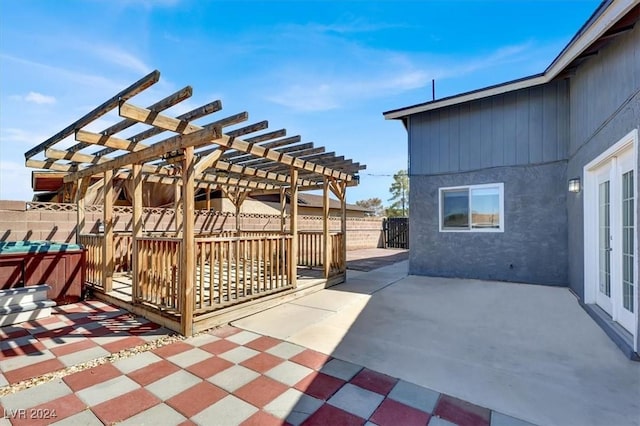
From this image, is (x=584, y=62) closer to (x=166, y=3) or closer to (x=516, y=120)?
(x=516, y=120)

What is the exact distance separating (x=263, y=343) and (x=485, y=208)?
5890 millimetres

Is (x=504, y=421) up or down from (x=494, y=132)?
down

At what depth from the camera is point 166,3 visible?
4969 mm

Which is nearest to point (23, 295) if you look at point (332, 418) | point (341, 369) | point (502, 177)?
point (341, 369)

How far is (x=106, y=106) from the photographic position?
11.0 ft

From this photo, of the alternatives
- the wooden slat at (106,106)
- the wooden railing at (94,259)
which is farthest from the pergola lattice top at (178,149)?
the wooden railing at (94,259)

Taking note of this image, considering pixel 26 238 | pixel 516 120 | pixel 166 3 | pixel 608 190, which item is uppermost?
pixel 166 3

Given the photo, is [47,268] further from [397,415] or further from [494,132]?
[494,132]

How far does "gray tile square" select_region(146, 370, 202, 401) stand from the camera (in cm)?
234

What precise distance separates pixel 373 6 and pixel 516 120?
12.6ft

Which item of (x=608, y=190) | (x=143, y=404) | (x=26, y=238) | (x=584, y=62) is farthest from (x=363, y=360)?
(x=26, y=238)

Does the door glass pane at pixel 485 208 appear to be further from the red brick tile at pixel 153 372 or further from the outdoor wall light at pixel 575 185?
the red brick tile at pixel 153 372

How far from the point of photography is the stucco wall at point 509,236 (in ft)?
20.2

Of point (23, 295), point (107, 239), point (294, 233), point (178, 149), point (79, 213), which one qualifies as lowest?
point (23, 295)
